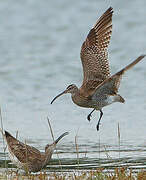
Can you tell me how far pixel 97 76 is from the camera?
13461mm

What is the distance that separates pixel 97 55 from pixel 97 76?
0.63 m

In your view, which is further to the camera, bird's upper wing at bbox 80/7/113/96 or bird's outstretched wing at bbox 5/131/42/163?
bird's upper wing at bbox 80/7/113/96

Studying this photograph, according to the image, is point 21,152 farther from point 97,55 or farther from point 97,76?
point 97,55

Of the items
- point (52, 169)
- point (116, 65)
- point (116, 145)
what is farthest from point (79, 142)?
point (116, 65)

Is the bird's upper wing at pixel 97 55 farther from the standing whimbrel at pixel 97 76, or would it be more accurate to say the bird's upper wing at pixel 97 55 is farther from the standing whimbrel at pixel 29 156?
the standing whimbrel at pixel 29 156

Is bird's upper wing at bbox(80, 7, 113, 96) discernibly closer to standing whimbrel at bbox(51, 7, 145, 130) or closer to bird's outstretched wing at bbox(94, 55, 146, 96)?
standing whimbrel at bbox(51, 7, 145, 130)

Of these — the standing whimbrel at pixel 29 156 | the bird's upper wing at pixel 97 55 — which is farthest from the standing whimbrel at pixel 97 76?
the standing whimbrel at pixel 29 156

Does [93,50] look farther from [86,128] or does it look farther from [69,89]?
[86,128]

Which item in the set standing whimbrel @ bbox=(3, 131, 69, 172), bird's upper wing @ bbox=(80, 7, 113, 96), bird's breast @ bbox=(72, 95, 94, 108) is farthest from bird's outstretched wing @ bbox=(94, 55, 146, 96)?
standing whimbrel @ bbox=(3, 131, 69, 172)

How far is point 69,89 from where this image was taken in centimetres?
1309

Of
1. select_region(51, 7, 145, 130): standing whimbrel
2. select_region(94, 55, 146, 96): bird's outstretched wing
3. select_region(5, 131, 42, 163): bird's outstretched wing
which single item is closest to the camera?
select_region(5, 131, 42, 163): bird's outstretched wing

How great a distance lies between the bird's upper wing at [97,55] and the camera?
13.4m

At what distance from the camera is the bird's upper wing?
13359 mm

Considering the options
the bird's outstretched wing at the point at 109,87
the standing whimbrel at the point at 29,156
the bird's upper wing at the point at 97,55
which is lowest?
the standing whimbrel at the point at 29,156
